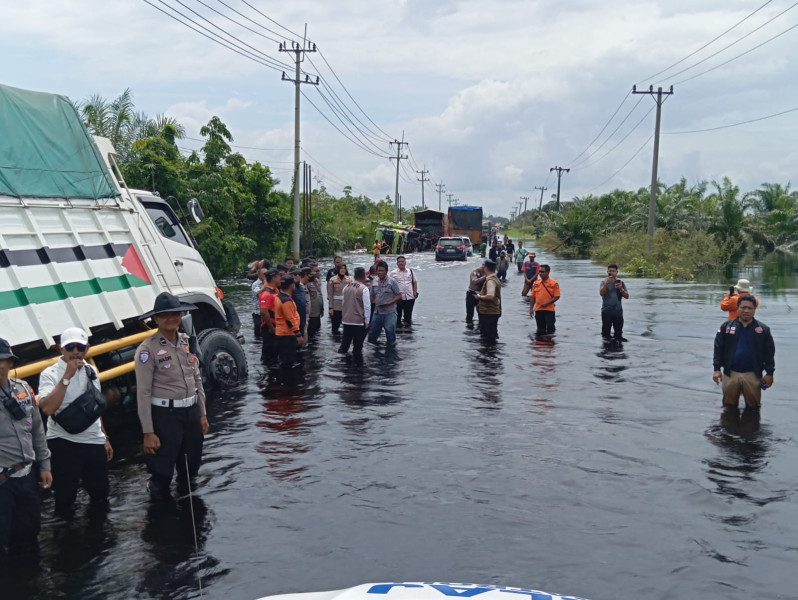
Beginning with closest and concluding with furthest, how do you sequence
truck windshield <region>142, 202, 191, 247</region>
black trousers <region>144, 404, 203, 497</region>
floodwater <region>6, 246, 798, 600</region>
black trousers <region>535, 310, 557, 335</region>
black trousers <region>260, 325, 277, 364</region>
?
floodwater <region>6, 246, 798, 600</region>
black trousers <region>144, 404, 203, 497</region>
truck windshield <region>142, 202, 191, 247</region>
black trousers <region>260, 325, 277, 364</region>
black trousers <region>535, 310, 557, 335</region>

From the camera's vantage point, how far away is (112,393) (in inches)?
362

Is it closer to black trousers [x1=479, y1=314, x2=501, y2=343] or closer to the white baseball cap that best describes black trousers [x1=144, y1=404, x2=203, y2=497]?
the white baseball cap

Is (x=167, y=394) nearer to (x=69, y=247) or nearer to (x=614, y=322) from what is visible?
(x=69, y=247)

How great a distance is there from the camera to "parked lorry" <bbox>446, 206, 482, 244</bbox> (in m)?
65.3

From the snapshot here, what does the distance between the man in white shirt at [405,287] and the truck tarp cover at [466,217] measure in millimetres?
45640

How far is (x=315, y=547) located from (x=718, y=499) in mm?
3565

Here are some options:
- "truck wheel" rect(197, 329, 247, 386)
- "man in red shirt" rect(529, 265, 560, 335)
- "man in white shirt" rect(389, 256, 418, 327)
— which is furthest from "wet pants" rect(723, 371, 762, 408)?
"man in white shirt" rect(389, 256, 418, 327)

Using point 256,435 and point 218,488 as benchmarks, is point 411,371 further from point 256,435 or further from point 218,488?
point 218,488

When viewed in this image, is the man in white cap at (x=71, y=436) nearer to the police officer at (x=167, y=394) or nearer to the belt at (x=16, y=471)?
the police officer at (x=167, y=394)

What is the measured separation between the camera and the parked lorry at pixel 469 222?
65.3 meters

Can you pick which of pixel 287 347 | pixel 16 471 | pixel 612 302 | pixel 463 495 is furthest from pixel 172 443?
pixel 612 302

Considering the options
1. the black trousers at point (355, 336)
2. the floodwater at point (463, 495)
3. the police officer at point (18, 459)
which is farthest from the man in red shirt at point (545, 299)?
the police officer at point (18, 459)

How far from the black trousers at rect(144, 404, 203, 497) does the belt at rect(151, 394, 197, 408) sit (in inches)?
1.0

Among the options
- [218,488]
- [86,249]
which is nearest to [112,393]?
[86,249]
